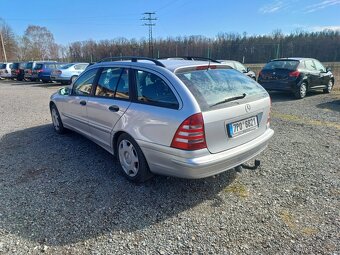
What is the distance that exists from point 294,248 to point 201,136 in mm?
1313

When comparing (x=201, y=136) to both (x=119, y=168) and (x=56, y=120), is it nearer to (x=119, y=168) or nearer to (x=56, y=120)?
(x=119, y=168)

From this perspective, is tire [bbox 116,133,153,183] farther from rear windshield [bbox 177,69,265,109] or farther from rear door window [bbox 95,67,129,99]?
rear windshield [bbox 177,69,265,109]

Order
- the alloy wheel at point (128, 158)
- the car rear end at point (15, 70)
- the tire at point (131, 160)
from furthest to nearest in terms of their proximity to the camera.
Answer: the car rear end at point (15, 70) → the alloy wheel at point (128, 158) → the tire at point (131, 160)

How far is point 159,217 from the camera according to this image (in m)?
2.80

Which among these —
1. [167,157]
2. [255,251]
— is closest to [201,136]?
[167,157]

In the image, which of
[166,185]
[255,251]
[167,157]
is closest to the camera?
[255,251]

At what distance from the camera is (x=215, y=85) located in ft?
10.2

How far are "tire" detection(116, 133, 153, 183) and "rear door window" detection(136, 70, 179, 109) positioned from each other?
57 centimetres

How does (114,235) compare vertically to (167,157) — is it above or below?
below

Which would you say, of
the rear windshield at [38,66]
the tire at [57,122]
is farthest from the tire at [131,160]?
the rear windshield at [38,66]

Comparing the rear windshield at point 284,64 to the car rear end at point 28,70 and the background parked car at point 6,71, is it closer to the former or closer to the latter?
the car rear end at point 28,70

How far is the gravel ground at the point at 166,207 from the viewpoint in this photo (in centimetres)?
242

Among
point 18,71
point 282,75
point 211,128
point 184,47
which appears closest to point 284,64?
point 282,75

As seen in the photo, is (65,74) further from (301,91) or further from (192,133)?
(192,133)
